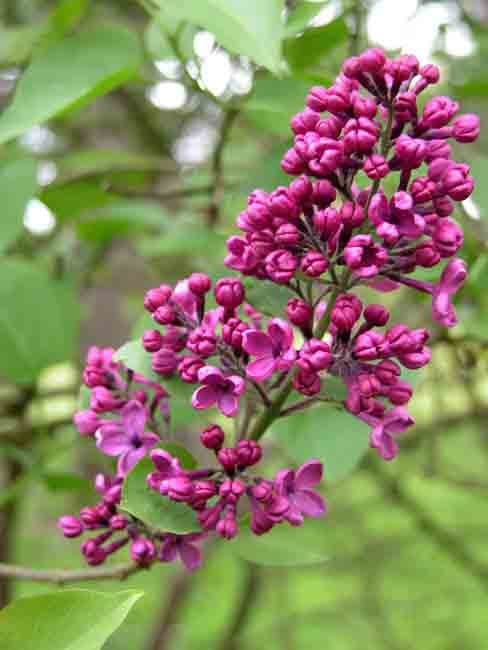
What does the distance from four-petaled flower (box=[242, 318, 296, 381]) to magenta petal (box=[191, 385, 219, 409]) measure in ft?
0.14

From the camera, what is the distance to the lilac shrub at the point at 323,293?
33.4 inches

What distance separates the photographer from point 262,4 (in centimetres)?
83

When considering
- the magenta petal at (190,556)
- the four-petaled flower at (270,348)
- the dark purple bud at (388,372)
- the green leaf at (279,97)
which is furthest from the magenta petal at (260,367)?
the green leaf at (279,97)

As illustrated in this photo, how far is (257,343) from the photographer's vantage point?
859 millimetres

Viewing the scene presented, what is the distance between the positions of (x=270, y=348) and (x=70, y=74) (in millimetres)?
455

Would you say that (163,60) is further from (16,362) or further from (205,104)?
(205,104)

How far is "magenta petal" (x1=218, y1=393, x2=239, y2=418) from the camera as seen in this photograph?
0.86 m

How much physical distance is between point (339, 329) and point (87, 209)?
106cm

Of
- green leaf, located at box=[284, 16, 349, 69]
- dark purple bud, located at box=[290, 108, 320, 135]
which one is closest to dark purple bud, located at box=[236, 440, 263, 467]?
dark purple bud, located at box=[290, 108, 320, 135]

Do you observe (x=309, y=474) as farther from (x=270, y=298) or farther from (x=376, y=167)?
(x=376, y=167)

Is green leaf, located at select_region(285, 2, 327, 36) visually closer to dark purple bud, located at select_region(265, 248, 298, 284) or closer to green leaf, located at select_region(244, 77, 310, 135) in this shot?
green leaf, located at select_region(244, 77, 310, 135)

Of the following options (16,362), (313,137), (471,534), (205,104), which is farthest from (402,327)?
(471,534)

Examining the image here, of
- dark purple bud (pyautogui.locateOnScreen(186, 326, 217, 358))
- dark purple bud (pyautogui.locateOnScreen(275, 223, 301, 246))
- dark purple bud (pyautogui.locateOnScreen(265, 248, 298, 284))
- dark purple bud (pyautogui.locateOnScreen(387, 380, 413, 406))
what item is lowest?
dark purple bud (pyautogui.locateOnScreen(387, 380, 413, 406))

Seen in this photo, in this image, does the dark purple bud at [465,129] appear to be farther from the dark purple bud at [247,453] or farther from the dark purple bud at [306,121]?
the dark purple bud at [247,453]
